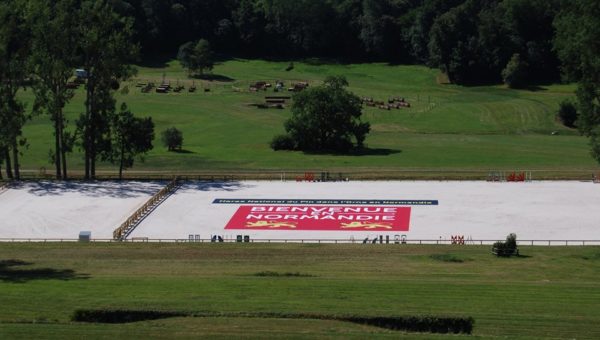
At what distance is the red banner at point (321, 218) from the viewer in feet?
280

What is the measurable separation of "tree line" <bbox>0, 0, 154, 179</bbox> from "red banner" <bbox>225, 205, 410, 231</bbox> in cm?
2188

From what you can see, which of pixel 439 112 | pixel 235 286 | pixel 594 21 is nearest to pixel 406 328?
pixel 235 286

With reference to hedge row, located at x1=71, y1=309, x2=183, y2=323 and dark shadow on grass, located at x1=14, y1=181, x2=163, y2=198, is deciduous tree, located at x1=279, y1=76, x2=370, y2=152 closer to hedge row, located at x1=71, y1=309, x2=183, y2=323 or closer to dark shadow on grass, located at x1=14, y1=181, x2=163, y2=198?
dark shadow on grass, located at x1=14, y1=181, x2=163, y2=198

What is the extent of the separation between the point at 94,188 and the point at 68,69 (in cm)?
1276

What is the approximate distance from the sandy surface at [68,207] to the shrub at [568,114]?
200ft

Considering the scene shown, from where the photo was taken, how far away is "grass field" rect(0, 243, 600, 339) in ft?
160

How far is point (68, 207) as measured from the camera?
302 feet

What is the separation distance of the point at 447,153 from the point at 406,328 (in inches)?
2862

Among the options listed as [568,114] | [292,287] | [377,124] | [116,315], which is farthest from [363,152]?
[116,315]

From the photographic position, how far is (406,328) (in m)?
48.7

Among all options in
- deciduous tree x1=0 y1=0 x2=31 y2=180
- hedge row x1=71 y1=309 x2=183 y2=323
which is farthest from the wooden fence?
hedge row x1=71 y1=309 x2=183 y2=323

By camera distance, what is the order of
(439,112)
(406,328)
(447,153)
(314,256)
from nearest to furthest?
(406,328) < (314,256) < (447,153) < (439,112)

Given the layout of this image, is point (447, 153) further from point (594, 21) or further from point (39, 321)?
point (39, 321)

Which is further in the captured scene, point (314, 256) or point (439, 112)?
point (439, 112)
